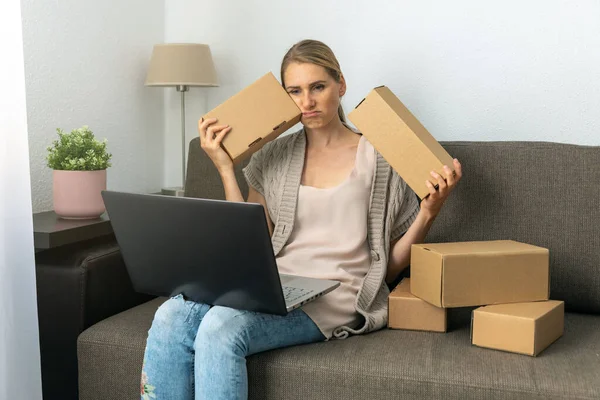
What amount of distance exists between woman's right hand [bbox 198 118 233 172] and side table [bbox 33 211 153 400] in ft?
1.22

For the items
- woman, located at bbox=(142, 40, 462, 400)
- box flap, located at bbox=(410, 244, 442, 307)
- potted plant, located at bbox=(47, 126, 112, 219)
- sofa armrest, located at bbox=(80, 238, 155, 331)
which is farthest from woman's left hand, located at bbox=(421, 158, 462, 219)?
potted plant, located at bbox=(47, 126, 112, 219)

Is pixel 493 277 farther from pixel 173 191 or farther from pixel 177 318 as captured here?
pixel 173 191

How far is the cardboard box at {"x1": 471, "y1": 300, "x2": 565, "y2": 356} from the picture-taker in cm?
149

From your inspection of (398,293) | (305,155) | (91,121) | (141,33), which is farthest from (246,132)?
(141,33)

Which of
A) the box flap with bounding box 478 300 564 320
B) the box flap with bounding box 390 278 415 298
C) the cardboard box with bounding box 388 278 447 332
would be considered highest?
the box flap with bounding box 478 300 564 320

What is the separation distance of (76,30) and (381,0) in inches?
38.4

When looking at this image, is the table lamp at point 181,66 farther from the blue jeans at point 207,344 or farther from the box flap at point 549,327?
the box flap at point 549,327

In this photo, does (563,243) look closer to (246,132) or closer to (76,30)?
(246,132)

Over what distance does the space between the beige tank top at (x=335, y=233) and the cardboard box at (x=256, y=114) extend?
0.58 feet

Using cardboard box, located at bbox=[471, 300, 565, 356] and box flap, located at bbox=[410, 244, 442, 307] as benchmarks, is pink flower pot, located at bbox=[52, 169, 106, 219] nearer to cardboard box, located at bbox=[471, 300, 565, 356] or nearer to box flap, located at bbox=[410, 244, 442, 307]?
box flap, located at bbox=[410, 244, 442, 307]

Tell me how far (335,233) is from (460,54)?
838 mm

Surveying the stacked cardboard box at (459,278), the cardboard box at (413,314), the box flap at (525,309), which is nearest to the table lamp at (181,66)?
the stacked cardboard box at (459,278)

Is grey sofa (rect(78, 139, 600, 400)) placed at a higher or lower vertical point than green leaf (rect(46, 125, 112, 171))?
lower

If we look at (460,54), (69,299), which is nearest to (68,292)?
(69,299)
